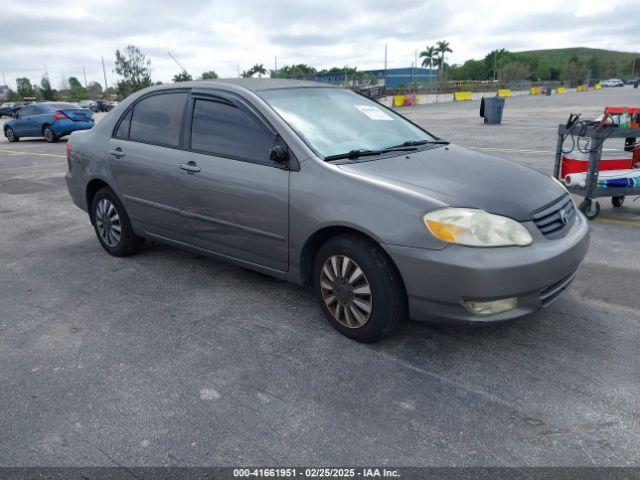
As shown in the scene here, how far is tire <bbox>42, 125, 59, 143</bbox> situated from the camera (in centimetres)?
1839

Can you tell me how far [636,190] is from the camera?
5.84m

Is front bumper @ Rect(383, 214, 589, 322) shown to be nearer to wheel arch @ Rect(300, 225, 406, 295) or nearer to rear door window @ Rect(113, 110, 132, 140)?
wheel arch @ Rect(300, 225, 406, 295)

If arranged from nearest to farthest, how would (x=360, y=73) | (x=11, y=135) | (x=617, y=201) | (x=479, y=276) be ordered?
(x=479, y=276) → (x=617, y=201) → (x=11, y=135) → (x=360, y=73)

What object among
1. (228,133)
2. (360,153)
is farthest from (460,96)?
(360,153)

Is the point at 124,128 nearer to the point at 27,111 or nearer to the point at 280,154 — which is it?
the point at 280,154

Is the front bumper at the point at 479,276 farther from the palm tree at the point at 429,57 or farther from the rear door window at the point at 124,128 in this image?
the palm tree at the point at 429,57

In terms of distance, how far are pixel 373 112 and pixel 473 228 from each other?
5.90 feet

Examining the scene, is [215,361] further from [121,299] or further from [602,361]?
[602,361]

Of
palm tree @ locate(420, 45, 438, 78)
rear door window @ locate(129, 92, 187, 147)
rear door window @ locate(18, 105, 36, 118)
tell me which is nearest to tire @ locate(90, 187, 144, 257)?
rear door window @ locate(129, 92, 187, 147)

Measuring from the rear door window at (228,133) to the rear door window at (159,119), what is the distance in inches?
8.7

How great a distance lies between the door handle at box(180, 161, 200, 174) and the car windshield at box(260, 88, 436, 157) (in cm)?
74

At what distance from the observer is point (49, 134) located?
18.5 metres

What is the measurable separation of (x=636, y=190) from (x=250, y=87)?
4484mm

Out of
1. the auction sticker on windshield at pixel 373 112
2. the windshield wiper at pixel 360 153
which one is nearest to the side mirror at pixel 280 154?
the windshield wiper at pixel 360 153
